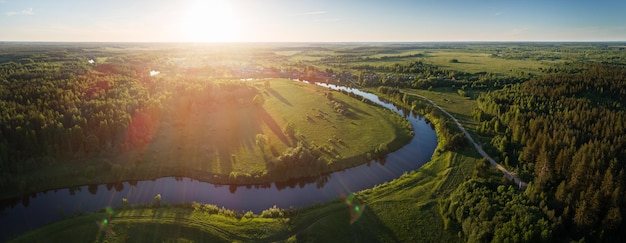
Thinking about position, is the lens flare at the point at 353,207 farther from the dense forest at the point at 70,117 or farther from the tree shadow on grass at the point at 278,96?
the tree shadow on grass at the point at 278,96

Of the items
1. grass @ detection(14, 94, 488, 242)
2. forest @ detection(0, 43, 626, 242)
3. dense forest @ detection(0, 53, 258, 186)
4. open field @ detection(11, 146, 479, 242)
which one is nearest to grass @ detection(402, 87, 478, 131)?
forest @ detection(0, 43, 626, 242)

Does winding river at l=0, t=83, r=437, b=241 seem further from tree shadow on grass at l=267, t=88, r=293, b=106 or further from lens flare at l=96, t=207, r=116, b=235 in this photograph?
tree shadow on grass at l=267, t=88, r=293, b=106

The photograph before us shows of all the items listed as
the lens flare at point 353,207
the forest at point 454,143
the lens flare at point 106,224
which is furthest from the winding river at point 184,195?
the lens flare at point 106,224

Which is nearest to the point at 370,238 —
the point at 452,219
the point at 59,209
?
the point at 452,219

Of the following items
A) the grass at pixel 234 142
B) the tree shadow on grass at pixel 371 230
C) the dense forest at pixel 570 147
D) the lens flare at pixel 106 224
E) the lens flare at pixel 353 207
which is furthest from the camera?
the grass at pixel 234 142

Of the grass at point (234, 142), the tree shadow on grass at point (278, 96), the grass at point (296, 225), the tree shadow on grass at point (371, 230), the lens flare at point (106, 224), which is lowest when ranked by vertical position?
the tree shadow on grass at point (371, 230)

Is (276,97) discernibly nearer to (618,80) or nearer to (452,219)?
(452,219)
